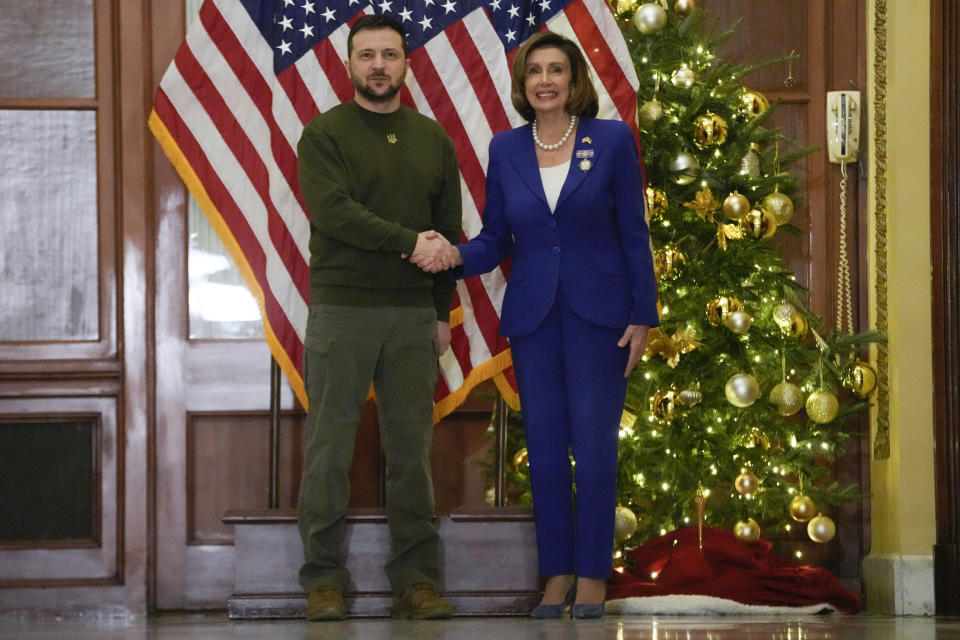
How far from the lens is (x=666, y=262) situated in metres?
4.33

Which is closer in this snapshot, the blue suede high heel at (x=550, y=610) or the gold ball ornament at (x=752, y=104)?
the blue suede high heel at (x=550, y=610)

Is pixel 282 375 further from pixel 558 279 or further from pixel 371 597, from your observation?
pixel 558 279

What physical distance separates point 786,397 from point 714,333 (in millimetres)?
338

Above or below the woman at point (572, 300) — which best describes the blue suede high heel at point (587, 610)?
below

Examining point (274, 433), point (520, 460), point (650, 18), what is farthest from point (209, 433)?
point (650, 18)

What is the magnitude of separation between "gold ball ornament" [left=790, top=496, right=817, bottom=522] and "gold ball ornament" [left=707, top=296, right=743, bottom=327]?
0.67 meters

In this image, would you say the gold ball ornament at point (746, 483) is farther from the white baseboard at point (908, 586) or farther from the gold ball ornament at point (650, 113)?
the gold ball ornament at point (650, 113)

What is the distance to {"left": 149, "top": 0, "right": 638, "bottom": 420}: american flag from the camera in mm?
4281

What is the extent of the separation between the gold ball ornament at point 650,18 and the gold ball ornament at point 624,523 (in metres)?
1.65

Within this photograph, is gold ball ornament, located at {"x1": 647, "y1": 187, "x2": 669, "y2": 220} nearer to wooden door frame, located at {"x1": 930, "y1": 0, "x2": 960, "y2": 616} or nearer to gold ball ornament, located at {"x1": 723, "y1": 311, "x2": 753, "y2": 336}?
gold ball ornament, located at {"x1": 723, "y1": 311, "x2": 753, "y2": 336}

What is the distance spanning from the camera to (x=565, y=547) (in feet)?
12.1

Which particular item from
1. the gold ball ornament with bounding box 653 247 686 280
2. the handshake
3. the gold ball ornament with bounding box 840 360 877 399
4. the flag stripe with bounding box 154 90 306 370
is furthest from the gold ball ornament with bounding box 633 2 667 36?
the flag stripe with bounding box 154 90 306 370

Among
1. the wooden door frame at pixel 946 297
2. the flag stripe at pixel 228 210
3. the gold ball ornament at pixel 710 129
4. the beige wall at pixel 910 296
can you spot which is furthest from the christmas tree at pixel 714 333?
the flag stripe at pixel 228 210

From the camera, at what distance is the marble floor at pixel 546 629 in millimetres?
3043
